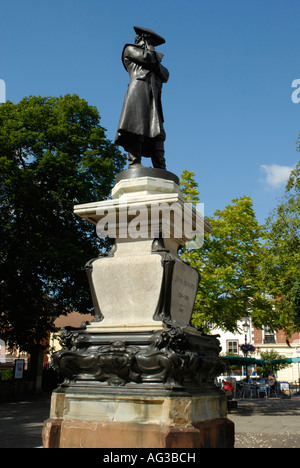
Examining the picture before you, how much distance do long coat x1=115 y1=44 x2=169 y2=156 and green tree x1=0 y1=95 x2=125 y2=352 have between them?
14.0 m

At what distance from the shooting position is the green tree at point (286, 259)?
20.2 metres

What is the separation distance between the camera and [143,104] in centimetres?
736

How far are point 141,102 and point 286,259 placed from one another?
1590cm

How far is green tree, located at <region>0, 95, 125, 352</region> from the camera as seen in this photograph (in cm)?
2180

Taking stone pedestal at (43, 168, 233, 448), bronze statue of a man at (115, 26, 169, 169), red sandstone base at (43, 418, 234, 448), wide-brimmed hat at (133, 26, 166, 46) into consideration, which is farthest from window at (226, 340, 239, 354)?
wide-brimmed hat at (133, 26, 166, 46)

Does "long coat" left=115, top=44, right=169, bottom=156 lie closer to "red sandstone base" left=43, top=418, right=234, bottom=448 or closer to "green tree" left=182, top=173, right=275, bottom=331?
"red sandstone base" left=43, top=418, right=234, bottom=448

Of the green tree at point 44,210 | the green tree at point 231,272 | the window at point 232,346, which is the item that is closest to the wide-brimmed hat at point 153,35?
the green tree at point 231,272

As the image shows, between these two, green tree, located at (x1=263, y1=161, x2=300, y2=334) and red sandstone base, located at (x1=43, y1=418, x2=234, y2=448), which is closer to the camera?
red sandstone base, located at (x1=43, y1=418, x2=234, y2=448)

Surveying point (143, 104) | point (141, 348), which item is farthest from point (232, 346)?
point (141, 348)

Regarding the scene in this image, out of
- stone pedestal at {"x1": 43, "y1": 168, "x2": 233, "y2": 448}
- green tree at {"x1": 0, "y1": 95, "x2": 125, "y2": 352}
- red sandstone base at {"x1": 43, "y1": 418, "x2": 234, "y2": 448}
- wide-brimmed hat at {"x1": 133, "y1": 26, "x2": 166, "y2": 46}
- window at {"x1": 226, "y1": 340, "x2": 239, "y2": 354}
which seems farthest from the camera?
window at {"x1": 226, "y1": 340, "x2": 239, "y2": 354}

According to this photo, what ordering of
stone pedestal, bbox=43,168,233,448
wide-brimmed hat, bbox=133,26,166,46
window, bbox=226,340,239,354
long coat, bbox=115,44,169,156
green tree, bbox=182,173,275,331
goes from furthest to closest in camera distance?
window, bbox=226,340,239,354 → green tree, bbox=182,173,275,331 → wide-brimmed hat, bbox=133,26,166,46 → long coat, bbox=115,44,169,156 → stone pedestal, bbox=43,168,233,448

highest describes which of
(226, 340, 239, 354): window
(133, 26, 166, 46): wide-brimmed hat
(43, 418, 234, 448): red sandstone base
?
(133, 26, 166, 46): wide-brimmed hat

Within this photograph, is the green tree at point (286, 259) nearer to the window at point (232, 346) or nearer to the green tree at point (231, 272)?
the green tree at point (231, 272)
